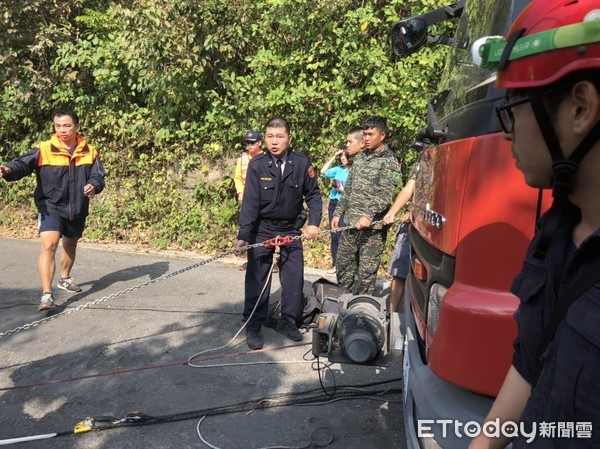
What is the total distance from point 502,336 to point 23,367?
12.2 ft

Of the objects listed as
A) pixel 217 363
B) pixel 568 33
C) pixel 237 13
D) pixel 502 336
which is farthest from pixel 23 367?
pixel 237 13

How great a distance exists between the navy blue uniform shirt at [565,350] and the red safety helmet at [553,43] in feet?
1.01

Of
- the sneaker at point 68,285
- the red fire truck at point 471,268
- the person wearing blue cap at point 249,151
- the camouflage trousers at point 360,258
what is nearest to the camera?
the red fire truck at point 471,268

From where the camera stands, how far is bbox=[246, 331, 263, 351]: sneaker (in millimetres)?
4211

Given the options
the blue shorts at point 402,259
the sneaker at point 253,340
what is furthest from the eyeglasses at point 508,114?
the sneaker at point 253,340

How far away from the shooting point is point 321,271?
22.4ft

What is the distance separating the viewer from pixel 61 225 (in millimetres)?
5188

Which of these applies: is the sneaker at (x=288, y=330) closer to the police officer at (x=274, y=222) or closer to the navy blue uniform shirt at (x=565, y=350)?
the police officer at (x=274, y=222)

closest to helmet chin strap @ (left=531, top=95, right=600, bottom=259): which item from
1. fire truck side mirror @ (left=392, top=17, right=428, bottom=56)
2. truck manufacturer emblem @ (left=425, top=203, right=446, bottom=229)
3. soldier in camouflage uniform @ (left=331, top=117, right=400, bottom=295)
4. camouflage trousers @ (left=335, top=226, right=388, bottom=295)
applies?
truck manufacturer emblem @ (left=425, top=203, right=446, bottom=229)

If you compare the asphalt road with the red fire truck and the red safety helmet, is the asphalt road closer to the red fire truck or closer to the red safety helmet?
the red fire truck

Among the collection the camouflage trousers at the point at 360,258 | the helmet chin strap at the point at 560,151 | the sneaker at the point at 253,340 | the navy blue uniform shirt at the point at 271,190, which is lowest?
the sneaker at the point at 253,340

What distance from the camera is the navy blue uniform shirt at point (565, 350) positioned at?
801mm

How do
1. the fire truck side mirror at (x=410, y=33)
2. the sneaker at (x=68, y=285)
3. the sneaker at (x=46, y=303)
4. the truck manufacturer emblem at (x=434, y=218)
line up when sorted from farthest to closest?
the sneaker at (x=68, y=285) → the sneaker at (x=46, y=303) → the fire truck side mirror at (x=410, y=33) → the truck manufacturer emblem at (x=434, y=218)

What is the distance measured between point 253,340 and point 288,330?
1.31 ft
